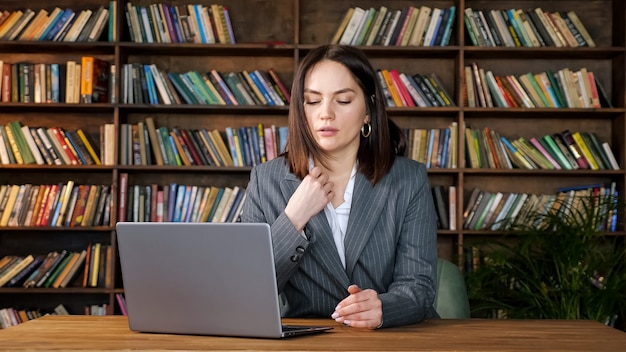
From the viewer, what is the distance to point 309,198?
6.34ft

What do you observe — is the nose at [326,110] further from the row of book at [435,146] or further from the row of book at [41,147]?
the row of book at [41,147]

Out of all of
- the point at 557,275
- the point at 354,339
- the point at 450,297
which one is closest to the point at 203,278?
the point at 354,339

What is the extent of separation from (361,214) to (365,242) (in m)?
0.07

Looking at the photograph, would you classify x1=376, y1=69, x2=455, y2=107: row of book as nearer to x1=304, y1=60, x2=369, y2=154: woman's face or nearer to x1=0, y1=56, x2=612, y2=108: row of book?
x1=0, y1=56, x2=612, y2=108: row of book

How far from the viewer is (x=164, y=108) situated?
14.6 ft

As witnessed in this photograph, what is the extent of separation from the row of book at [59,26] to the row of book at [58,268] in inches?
43.8

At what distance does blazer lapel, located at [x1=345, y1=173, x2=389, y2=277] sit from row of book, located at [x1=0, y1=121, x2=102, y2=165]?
2.70 metres

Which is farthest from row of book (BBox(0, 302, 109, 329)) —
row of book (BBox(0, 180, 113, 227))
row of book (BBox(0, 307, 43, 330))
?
row of book (BBox(0, 180, 113, 227))

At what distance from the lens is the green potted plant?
12.6ft

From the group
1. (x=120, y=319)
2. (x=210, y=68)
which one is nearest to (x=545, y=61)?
(x=210, y=68)

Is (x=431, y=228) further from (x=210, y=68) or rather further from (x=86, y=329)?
(x=210, y=68)

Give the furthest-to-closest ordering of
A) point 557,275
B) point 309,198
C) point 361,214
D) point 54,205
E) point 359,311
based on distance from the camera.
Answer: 1. point 54,205
2. point 557,275
3. point 361,214
4. point 309,198
5. point 359,311

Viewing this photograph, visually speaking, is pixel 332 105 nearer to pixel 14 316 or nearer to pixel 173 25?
pixel 173 25

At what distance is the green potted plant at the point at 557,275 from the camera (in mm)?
3834
